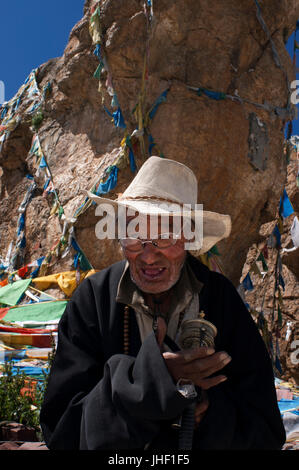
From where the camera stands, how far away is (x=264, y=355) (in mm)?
1682

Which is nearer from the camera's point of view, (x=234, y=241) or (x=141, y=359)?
(x=141, y=359)

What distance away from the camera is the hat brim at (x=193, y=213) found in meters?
1.80

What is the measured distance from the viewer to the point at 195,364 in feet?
4.56

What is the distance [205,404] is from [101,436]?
0.37 m

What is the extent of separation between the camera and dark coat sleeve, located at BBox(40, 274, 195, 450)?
51.9 inches

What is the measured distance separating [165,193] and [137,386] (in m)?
0.87

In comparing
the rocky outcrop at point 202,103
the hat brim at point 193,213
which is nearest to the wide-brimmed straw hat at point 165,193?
the hat brim at point 193,213

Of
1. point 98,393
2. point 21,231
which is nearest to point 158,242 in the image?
point 98,393

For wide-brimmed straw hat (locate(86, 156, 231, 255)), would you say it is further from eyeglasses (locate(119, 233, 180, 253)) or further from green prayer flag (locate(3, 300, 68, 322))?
green prayer flag (locate(3, 300, 68, 322))

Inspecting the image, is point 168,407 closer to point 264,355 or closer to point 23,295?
point 264,355

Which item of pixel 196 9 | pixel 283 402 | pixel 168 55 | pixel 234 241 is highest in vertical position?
pixel 196 9

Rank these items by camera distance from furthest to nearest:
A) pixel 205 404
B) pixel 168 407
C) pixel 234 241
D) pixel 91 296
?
pixel 234 241 < pixel 91 296 < pixel 205 404 < pixel 168 407

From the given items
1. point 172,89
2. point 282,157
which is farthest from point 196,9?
point 282,157

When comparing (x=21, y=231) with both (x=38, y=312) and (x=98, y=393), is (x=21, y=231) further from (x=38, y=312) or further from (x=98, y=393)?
(x=98, y=393)
